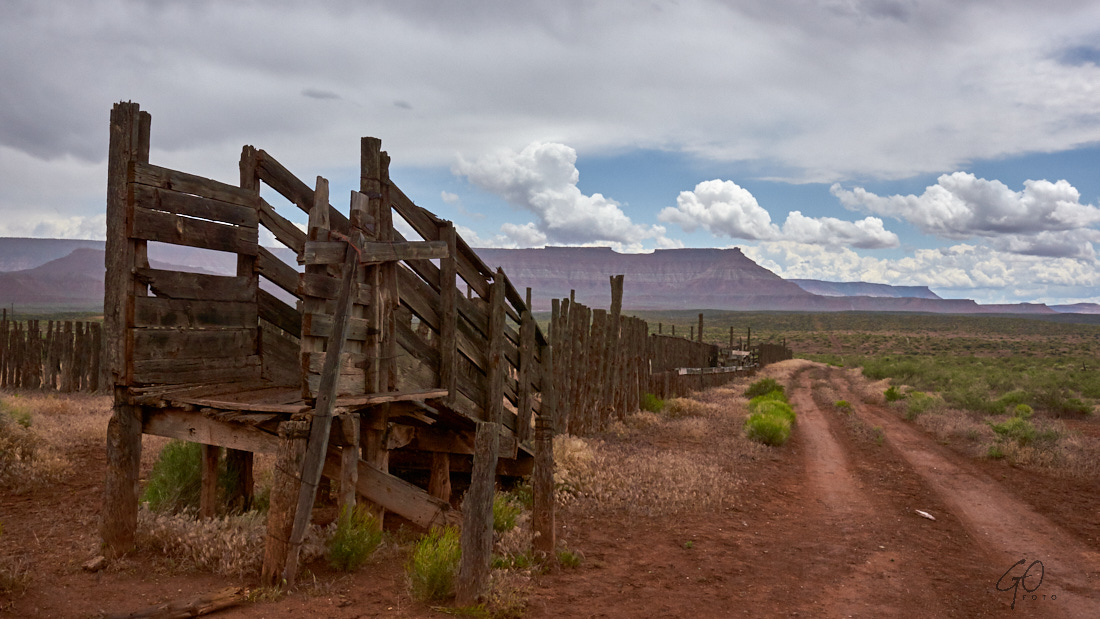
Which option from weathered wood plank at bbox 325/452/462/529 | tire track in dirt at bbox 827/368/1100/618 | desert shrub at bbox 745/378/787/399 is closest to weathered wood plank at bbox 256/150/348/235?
weathered wood plank at bbox 325/452/462/529

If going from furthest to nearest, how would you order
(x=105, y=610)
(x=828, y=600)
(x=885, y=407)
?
(x=885, y=407)
(x=828, y=600)
(x=105, y=610)

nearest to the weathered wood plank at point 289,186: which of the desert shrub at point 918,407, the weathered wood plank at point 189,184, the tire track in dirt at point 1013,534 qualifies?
the weathered wood plank at point 189,184

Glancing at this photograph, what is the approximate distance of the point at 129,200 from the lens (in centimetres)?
538

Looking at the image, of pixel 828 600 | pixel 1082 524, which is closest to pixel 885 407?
pixel 1082 524

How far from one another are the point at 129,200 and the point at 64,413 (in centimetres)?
957

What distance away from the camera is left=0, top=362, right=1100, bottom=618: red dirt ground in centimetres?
498

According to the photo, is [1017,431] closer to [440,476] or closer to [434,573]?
[440,476]

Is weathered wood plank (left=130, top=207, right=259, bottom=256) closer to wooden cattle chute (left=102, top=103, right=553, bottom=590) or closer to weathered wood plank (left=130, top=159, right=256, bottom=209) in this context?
wooden cattle chute (left=102, top=103, right=553, bottom=590)

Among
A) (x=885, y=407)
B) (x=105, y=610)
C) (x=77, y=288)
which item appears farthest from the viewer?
(x=77, y=288)

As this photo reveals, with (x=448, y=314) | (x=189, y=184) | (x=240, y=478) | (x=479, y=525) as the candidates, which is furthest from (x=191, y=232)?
(x=479, y=525)

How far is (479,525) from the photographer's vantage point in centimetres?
494

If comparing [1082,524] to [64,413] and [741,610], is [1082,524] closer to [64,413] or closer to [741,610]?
[741,610]

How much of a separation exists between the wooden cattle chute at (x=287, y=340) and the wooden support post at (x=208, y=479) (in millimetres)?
16

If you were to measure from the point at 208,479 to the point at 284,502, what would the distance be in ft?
6.75
